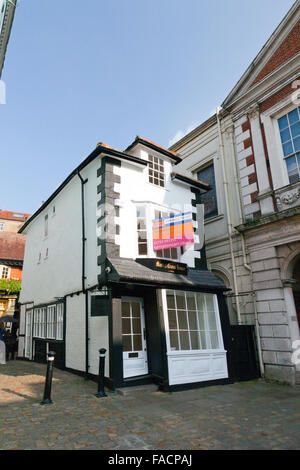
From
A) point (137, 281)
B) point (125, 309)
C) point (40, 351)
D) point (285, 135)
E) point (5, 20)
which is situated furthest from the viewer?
point (40, 351)

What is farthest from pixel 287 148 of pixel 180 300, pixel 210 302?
pixel 180 300

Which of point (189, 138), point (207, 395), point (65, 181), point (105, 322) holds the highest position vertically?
point (189, 138)

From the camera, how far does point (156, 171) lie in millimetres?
11438

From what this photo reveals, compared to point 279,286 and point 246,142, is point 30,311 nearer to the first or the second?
point 279,286

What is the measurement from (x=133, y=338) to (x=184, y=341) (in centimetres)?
159

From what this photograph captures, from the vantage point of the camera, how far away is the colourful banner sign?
385 inches

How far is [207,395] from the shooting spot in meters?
7.79

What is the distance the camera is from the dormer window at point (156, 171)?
443 inches

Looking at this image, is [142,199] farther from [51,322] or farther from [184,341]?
[51,322]

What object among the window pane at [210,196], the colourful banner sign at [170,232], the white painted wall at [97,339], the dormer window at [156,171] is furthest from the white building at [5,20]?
the white painted wall at [97,339]

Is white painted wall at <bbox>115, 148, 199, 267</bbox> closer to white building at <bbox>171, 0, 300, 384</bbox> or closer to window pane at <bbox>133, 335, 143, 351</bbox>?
white building at <bbox>171, 0, 300, 384</bbox>

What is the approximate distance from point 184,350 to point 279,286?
13.0 ft

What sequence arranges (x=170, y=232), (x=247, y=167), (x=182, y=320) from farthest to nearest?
(x=247, y=167)
(x=170, y=232)
(x=182, y=320)

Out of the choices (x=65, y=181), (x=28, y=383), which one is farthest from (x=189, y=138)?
(x=28, y=383)
